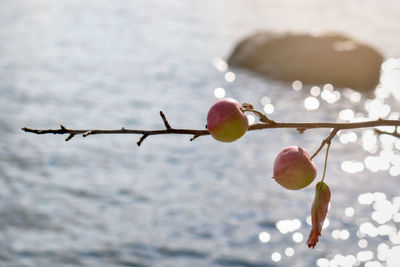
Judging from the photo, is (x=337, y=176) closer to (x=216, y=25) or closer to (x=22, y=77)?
(x=22, y=77)

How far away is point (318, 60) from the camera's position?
46.0ft

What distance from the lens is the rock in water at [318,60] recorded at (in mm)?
13969

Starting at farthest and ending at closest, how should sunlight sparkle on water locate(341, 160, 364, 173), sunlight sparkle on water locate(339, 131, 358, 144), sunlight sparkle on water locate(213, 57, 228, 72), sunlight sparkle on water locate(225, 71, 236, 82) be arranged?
1. sunlight sparkle on water locate(213, 57, 228, 72)
2. sunlight sparkle on water locate(225, 71, 236, 82)
3. sunlight sparkle on water locate(339, 131, 358, 144)
4. sunlight sparkle on water locate(341, 160, 364, 173)

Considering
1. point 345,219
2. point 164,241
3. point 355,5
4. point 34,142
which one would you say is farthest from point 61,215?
point 355,5

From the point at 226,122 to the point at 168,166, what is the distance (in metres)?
8.67

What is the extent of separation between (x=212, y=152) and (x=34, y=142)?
305 cm

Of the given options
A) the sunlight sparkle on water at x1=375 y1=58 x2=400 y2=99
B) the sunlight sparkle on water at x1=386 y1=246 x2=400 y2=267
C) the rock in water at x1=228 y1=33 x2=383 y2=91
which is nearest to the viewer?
the sunlight sparkle on water at x1=386 y1=246 x2=400 y2=267

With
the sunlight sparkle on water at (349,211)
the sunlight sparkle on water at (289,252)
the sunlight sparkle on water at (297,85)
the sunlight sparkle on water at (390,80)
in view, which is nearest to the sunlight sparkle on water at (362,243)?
the sunlight sparkle on water at (349,211)

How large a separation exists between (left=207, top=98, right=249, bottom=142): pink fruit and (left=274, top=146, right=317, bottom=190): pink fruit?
0.46 ft

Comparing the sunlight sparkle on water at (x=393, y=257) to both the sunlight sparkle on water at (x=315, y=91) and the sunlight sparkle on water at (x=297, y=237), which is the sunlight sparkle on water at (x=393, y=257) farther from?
the sunlight sparkle on water at (x=315, y=91)

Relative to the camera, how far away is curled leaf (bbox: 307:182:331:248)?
141 cm

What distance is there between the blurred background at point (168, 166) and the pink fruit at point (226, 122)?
21.3 ft

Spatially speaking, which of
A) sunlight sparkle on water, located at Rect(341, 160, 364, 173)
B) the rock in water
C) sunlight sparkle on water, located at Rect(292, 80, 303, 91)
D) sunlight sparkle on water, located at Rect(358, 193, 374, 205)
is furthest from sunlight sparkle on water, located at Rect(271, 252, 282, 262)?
the rock in water

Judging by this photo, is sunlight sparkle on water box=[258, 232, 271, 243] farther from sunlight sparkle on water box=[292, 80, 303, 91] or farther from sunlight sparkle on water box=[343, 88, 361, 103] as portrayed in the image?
sunlight sparkle on water box=[292, 80, 303, 91]
